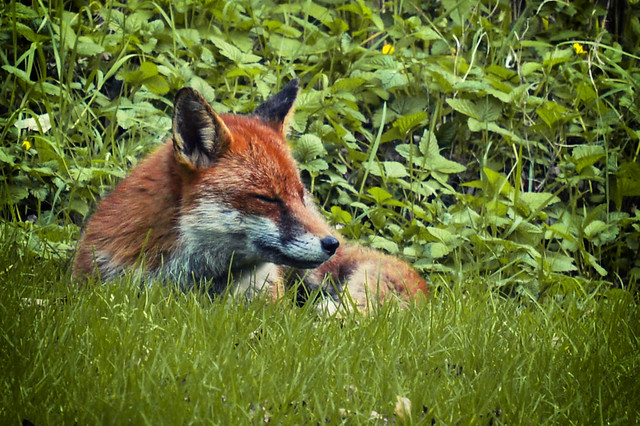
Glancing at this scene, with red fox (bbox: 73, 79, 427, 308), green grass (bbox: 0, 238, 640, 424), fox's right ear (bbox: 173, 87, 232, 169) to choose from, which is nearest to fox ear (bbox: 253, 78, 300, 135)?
red fox (bbox: 73, 79, 427, 308)

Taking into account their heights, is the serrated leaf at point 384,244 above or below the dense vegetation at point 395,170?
below

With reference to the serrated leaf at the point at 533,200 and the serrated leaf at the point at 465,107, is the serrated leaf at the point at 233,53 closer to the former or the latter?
the serrated leaf at the point at 465,107

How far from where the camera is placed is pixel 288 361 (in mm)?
3213

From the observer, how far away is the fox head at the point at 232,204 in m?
4.00

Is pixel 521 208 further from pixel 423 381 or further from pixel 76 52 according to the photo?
pixel 76 52

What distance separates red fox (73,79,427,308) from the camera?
402 cm

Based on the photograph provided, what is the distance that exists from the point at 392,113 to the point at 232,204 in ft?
8.88

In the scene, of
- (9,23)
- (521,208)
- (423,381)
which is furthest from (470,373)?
(9,23)

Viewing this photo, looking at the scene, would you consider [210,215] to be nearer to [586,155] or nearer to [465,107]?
[465,107]

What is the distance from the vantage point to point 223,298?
4.01 meters

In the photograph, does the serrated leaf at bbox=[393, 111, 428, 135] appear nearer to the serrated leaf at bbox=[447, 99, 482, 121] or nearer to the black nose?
the serrated leaf at bbox=[447, 99, 482, 121]

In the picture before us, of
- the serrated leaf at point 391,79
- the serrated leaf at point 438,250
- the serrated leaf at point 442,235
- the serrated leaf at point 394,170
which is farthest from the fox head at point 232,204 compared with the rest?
the serrated leaf at point 391,79

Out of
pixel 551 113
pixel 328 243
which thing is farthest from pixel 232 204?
pixel 551 113

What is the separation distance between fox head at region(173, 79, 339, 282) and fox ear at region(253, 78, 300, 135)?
0.42 meters
